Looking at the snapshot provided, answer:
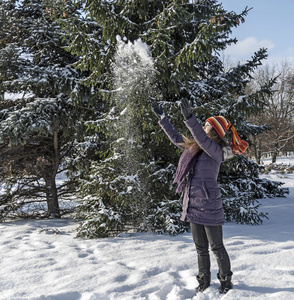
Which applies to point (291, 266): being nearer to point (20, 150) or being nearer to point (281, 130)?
point (20, 150)

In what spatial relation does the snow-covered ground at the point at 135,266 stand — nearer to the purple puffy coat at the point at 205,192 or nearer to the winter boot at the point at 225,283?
the winter boot at the point at 225,283

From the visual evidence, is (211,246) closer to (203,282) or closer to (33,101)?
(203,282)

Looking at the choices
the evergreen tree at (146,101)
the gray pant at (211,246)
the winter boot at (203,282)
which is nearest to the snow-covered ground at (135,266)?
the winter boot at (203,282)

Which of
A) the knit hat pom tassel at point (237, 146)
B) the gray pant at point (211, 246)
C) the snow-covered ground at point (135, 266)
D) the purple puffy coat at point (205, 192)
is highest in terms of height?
the knit hat pom tassel at point (237, 146)

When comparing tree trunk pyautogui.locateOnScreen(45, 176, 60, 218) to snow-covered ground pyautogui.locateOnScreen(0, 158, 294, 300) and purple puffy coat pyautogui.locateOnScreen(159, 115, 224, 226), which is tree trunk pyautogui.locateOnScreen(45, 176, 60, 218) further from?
purple puffy coat pyautogui.locateOnScreen(159, 115, 224, 226)

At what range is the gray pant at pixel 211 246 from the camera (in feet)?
8.62

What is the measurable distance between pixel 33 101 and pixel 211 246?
5.55 metres

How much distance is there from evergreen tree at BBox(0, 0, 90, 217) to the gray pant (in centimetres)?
408

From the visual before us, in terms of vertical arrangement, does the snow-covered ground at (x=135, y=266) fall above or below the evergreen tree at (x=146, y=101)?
below

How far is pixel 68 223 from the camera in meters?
6.46

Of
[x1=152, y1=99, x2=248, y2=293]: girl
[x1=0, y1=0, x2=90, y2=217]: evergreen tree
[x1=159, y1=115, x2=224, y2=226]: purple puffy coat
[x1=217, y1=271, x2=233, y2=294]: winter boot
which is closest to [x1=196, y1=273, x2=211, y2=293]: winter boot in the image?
[x1=152, y1=99, x2=248, y2=293]: girl

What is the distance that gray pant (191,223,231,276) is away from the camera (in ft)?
8.62

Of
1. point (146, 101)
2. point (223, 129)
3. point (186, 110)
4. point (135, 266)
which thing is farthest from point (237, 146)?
point (146, 101)

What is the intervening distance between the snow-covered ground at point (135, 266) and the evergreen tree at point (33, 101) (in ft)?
6.38
